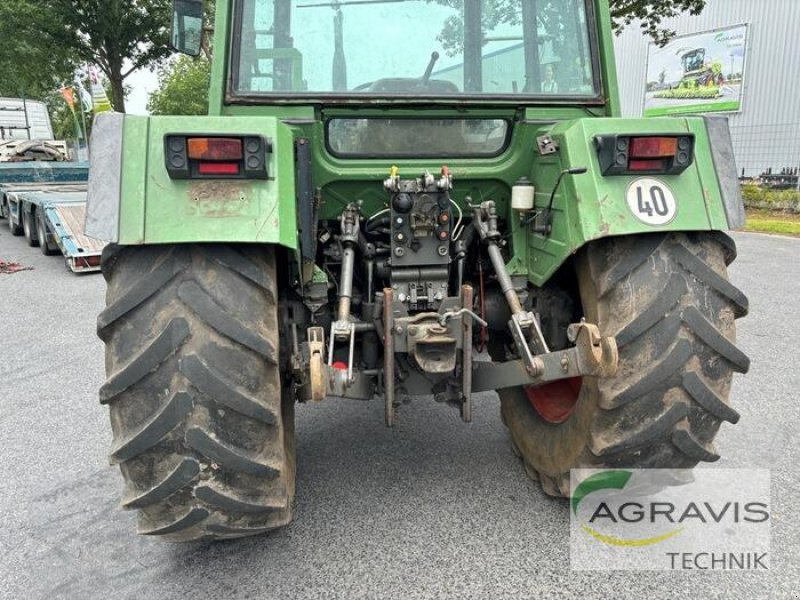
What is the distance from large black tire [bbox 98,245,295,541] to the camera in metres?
2.09

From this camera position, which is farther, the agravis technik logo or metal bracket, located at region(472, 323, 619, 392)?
the agravis technik logo

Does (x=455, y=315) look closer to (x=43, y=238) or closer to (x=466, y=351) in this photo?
(x=466, y=351)

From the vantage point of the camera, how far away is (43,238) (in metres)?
10.8

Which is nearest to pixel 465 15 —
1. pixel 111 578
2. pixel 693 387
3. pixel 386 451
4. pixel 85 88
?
pixel 693 387

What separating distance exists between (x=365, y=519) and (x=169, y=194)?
169 cm

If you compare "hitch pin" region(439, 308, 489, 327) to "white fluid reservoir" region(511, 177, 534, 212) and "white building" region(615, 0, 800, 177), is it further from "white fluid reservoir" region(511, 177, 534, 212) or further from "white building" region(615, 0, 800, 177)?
"white building" region(615, 0, 800, 177)

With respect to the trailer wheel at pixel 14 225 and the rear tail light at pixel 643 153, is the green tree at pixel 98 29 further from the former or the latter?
the rear tail light at pixel 643 153

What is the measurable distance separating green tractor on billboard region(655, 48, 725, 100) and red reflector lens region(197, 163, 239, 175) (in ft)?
70.7

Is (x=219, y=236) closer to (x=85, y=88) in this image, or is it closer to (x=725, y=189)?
(x=725, y=189)

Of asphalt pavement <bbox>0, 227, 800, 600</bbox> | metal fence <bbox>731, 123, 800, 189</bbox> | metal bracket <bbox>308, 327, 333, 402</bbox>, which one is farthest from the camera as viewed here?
metal fence <bbox>731, 123, 800, 189</bbox>

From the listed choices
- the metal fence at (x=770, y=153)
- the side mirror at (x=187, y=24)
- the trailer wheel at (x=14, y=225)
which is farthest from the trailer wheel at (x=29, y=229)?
the metal fence at (x=770, y=153)

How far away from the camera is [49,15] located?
18281mm

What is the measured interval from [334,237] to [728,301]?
1741mm

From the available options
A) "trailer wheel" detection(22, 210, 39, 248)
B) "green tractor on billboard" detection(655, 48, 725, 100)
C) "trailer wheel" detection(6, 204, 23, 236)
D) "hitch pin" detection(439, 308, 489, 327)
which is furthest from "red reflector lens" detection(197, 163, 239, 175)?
"green tractor on billboard" detection(655, 48, 725, 100)
